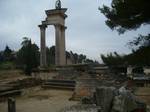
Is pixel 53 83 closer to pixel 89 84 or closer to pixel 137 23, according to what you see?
pixel 89 84

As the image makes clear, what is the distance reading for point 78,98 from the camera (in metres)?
14.9

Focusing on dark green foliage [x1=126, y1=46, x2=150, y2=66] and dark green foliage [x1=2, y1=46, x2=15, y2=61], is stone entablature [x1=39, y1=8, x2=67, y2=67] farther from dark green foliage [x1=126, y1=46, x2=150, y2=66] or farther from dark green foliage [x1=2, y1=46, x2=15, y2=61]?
dark green foliage [x1=2, y1=46, x2=15, y2=61]

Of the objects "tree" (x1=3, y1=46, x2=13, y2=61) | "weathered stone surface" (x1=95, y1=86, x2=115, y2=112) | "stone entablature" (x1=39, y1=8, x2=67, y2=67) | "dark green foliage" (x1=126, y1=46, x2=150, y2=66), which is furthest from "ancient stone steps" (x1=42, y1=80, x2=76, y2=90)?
"tree" (x1=3, y1=46, x2=13, y2=61)

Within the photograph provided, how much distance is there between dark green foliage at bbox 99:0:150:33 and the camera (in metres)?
17.5

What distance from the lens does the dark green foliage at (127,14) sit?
690 inches

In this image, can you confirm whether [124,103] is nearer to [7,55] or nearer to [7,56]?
[7,56]

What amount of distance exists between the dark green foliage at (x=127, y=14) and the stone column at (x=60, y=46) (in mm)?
8905

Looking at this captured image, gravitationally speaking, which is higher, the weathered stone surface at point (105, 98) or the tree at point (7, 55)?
the tree at point (7, 55)

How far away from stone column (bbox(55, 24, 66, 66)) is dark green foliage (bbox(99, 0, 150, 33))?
29.2 feet

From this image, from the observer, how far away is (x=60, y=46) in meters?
29.7

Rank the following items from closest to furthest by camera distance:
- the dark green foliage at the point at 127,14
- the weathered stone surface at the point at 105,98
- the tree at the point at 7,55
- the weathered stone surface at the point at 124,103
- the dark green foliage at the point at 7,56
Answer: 1. the weathered stone surface at the point at 124,103
2. the weathered stone surface at the point at 105,98
3. the dark green foliage at the point at 127,14
4. the tree at the point at 7,55
5. the dark green foliage at the point at 7,56

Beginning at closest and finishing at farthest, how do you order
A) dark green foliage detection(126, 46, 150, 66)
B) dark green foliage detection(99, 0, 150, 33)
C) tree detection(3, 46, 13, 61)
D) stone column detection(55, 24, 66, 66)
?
dark green foliage detection(99, 0, 150, 33) < dark green foliage detection(126, 46, 150, 66) < stone column detection(55, 24, 66, 66) < tree detection(3, 46, 13, 61)

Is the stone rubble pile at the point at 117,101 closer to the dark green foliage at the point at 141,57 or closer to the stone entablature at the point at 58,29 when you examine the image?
the dark green foliage at the point at 141,57

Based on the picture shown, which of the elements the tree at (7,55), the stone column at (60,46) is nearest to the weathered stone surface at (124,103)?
the stone column at (60,46)
